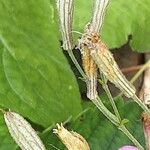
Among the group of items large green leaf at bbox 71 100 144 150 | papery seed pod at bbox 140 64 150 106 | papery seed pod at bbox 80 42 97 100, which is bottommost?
large green leaf at bbox 71 100 144 150

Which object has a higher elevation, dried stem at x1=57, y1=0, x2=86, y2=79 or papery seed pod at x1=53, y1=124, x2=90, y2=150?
dried stem at x1=57, y1=0, x2=86, y2=79

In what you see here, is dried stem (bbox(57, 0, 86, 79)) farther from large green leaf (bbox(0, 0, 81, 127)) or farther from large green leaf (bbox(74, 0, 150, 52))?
large green leaf (bbox(74, 0, 150, 52))

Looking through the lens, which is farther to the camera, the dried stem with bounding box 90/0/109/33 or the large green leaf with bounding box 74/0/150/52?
the large green leaf with bounding box 74/0/150/52

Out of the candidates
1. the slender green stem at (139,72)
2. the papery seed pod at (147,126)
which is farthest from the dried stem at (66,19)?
the slender green stem at (139,72)

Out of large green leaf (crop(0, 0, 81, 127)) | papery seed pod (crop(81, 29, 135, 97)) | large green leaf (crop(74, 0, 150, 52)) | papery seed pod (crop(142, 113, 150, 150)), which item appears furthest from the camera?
large green leaf (crop(74, 0, 150, 52))

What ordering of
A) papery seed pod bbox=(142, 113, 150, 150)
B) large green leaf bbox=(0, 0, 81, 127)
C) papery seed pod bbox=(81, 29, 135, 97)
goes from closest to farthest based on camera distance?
papery seed pod bbox=(81, 29, 135, 97) < papery seed pod bbox=(142, 113, 150, 150) < large green leaf bbox=(0, 0, 81, 127)

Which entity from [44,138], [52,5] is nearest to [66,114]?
[44,138]

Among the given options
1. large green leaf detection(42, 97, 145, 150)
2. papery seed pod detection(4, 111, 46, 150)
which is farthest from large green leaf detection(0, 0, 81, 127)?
papery seed pod detection(4, 111, 46, 150)

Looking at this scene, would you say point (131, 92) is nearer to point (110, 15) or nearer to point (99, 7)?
point (99, 7)

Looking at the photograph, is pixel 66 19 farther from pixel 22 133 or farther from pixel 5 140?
pixel 5 140
